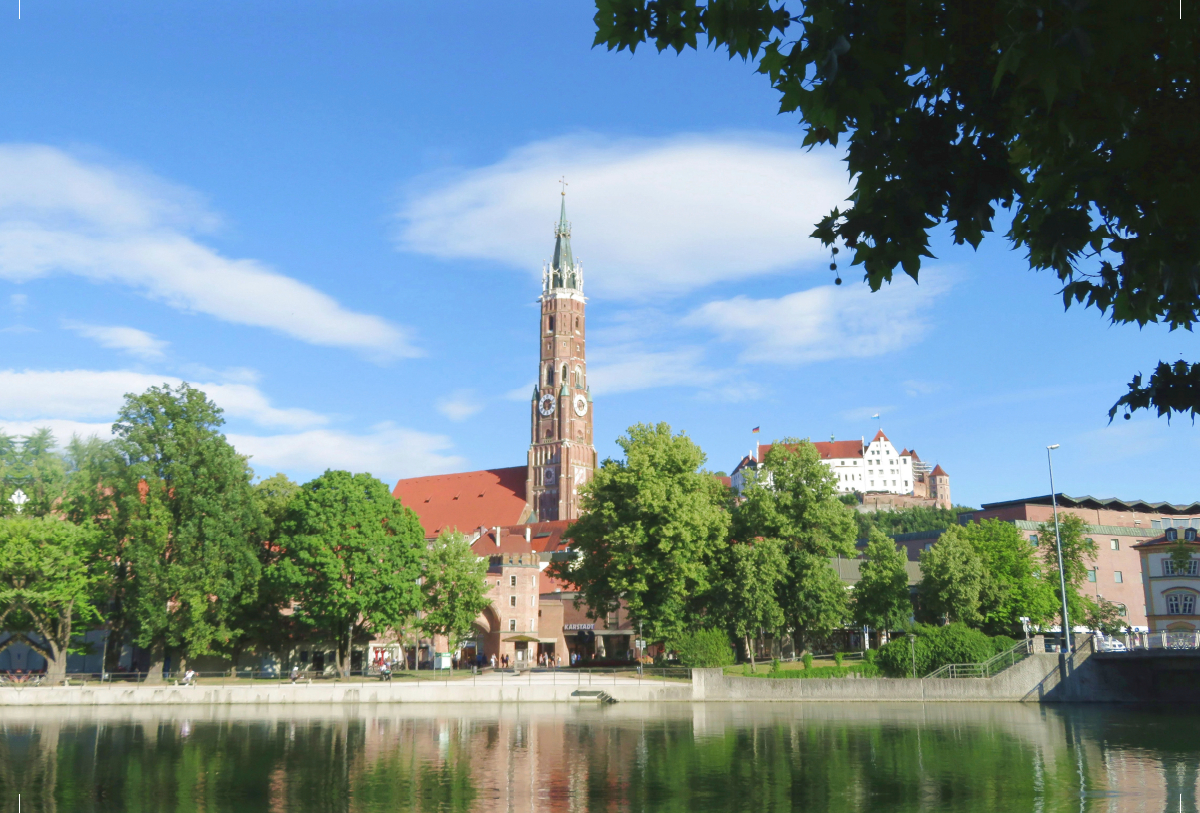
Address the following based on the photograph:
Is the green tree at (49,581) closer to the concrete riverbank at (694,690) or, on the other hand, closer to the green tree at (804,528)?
the concrete riverbank at (694,690)

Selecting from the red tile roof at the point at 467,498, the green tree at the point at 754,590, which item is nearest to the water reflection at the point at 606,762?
the green tree at the point at 754,590

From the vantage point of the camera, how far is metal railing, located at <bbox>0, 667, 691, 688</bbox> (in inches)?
2064

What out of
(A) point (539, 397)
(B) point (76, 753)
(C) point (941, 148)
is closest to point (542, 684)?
(B) point (76, 753)

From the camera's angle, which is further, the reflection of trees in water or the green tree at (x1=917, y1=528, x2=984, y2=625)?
the green tree at (x1=917, y1=528, x2=984, y2=625)

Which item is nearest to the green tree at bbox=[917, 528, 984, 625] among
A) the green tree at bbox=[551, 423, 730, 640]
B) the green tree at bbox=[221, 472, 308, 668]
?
the green tree at bbox=[551, 423, 730, 640]

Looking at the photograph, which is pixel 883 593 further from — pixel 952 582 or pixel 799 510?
pixel 799 510

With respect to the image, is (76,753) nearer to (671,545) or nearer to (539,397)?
(671,545)

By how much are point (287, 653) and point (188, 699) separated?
585 inches

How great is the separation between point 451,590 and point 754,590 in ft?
70.4

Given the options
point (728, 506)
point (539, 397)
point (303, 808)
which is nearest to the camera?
point (303, 808)

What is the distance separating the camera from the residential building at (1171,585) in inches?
2714

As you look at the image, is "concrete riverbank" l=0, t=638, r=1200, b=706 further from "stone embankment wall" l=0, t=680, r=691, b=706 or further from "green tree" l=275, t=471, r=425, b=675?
"green tree" l=275, t=471, r=425, b=675

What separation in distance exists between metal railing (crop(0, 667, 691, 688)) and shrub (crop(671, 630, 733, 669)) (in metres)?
0.70

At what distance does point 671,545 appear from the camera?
55625 millimetres
